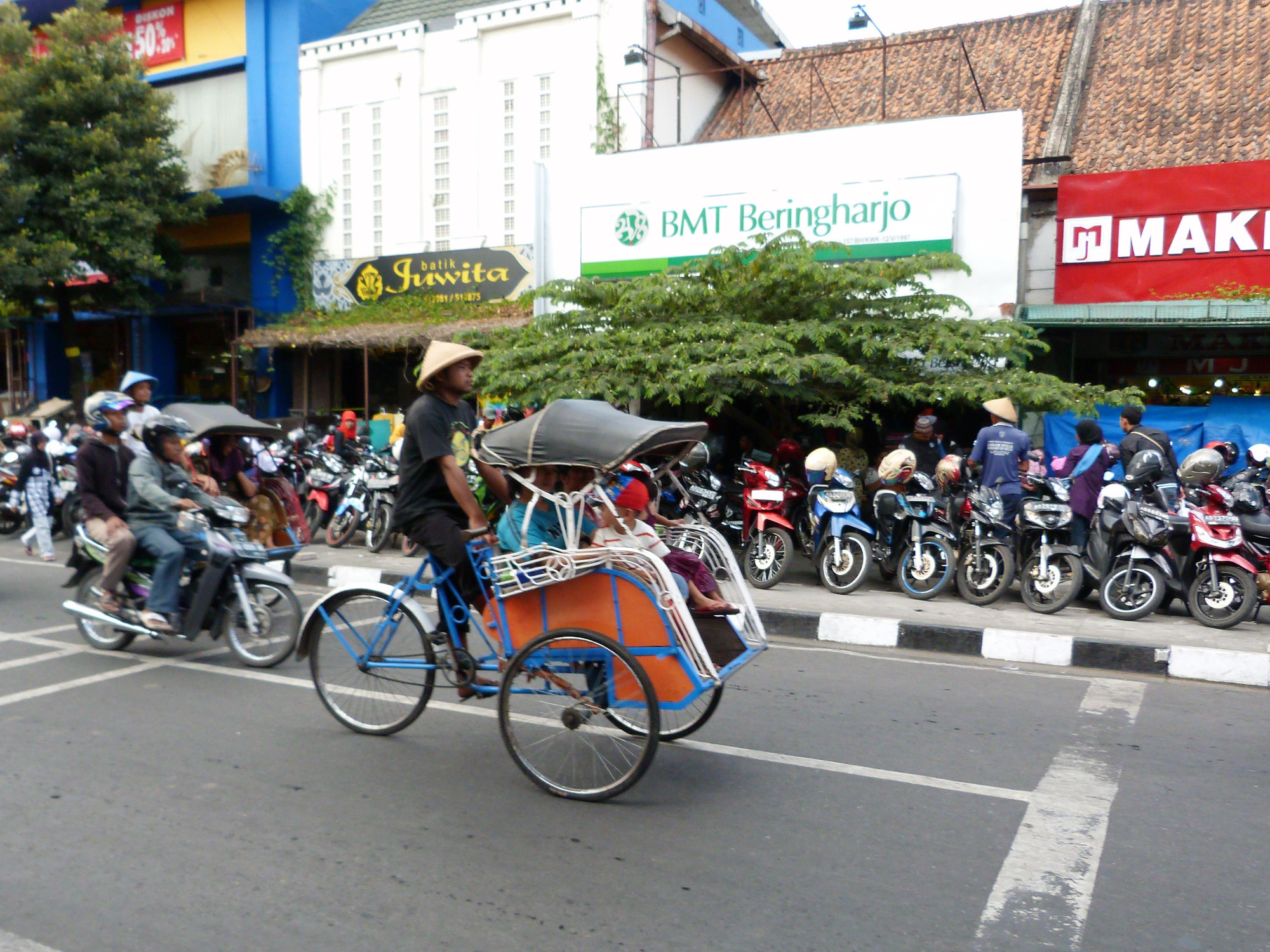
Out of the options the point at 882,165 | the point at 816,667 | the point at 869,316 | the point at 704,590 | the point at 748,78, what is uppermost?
the point at 748,78

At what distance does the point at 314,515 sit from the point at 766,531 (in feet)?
18.6

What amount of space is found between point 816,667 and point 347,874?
3939mm

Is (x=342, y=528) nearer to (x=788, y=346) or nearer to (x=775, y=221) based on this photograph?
(x=788, y=346)

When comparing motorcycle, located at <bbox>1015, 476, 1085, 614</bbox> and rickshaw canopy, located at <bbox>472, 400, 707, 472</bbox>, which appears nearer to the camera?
rickshaw canopy, located at <bbox>472, 400, 707, 472</bbox>

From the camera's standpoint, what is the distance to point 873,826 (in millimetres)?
3863

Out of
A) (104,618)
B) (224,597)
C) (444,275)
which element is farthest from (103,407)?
(444,275)

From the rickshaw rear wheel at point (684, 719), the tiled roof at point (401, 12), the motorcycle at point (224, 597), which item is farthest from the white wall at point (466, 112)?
the rickshaw rear wheel at point (684, 719)

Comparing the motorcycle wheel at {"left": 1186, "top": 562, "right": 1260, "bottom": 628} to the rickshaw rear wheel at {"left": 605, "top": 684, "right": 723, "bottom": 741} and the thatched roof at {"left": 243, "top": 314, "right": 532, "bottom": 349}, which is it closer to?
the rickshaw rear wheel at {"left": 605, "top": 684, "right": 723, "bottom": 741}

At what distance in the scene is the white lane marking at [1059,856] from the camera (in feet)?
10.1

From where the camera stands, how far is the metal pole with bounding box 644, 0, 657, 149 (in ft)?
51.5

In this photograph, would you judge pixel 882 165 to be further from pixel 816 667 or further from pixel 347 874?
pixel 347 874

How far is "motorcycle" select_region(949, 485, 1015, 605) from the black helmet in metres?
1.11

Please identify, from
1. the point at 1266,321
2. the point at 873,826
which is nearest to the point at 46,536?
the point at 873,826

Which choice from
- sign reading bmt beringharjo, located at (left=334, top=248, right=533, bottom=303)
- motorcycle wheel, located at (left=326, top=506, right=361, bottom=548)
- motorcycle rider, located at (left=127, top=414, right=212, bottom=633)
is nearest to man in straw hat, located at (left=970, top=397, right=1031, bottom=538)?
motorcycle rider, located at (left=127, top=414, right=212, bottom=633)
